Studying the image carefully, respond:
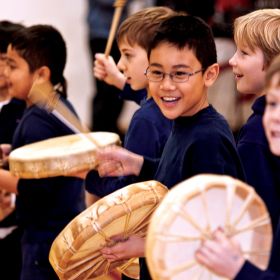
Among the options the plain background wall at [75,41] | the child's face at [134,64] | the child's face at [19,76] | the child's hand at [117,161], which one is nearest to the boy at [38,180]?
the child's face at [19,76]

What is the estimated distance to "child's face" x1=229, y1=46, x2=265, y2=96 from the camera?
2.64 meters

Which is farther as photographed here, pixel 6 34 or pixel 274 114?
pixel 6 34

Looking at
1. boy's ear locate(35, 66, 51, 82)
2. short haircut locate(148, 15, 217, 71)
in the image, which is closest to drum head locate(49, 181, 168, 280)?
short haircut locate(148, 15, 217, 71)

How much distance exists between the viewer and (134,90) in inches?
128

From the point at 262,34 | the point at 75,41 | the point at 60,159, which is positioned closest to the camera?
the point at 60,159

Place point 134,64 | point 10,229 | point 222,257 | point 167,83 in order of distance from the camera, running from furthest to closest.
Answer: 1. point 10,229
2. point 134,64
3. point 167,83
4. point 222,257

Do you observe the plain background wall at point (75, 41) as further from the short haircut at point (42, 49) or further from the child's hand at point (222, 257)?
the child's hand at point (222, 257)

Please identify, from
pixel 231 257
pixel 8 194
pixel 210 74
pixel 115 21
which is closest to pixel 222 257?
pixel 231 257

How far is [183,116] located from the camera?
7.90 feet

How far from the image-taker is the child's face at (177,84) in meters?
2.38

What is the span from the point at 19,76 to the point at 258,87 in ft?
3.49

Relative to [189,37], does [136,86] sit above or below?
below

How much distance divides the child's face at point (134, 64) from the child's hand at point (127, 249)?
79 centimetres

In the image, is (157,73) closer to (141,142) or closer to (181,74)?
(181,74)
